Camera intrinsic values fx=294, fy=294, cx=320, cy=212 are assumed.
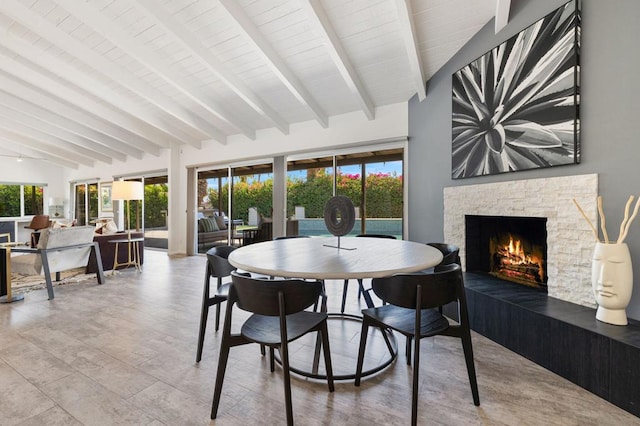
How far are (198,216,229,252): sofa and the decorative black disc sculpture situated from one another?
16.8 feet

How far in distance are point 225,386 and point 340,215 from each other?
53.7 inches

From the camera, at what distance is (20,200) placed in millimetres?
9586

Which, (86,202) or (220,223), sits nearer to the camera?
(220,223)

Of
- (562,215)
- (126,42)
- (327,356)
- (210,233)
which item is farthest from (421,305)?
(210,233)

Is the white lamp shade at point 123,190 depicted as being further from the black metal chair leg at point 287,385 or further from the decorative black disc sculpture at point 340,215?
the black metal chair leg at point 287,385

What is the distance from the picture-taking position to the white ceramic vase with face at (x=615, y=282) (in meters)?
1.76

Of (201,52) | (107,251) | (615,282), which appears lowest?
(107,251)

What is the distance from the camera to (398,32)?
307 cm

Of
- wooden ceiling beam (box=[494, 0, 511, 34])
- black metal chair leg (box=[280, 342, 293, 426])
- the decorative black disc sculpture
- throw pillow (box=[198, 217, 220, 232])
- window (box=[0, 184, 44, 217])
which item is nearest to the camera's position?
black metal chair leg (box=[280, 342, 293, 426])

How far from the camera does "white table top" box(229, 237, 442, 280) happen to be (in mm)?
1453

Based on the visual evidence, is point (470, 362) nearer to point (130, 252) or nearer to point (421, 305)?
point (421, 305)

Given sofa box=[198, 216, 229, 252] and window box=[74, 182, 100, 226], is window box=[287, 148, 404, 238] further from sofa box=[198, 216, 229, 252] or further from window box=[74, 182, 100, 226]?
window box=[74, 182, 100, 226]

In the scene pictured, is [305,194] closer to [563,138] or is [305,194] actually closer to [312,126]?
[312,126]

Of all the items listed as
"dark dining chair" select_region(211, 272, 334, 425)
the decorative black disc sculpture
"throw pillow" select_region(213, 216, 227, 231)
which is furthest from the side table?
"dark dining chair" select_region(211, 272, 334, 425)
